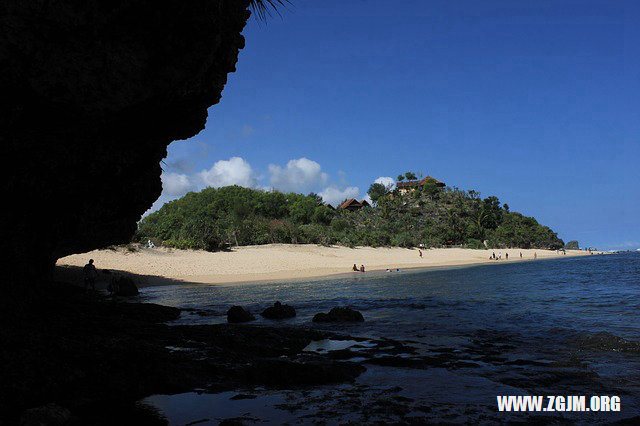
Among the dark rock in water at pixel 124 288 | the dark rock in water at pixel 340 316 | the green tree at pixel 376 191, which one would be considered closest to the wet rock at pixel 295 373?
the dark rock in water at pixel 340 316

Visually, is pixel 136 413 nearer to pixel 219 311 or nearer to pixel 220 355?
pixel 220 355

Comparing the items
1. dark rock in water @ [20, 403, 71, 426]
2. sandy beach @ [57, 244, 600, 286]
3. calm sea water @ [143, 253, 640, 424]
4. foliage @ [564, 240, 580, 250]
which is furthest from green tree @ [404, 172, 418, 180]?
dark rock in water @ [20, 403, 71, 426]

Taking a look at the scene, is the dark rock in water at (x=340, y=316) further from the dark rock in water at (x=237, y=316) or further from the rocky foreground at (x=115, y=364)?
the rocky foreground at (x=115, y=364)

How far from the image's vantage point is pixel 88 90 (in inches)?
212

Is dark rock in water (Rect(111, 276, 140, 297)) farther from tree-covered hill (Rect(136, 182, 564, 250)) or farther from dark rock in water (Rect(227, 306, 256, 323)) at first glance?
tree-covered hill (Rect(136, 182, 564, 250))

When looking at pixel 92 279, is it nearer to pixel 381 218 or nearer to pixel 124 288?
pixel 124 288

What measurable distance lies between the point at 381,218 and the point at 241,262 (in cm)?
5067

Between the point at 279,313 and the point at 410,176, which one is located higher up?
the point at 410,176

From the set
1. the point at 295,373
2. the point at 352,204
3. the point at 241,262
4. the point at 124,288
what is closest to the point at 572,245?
the point at 352,204

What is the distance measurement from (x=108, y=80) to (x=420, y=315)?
37.8 feet

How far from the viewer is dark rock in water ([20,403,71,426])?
160 inches

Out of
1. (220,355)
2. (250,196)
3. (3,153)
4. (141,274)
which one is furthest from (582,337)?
(250,196)

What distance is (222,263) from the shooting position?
1511 inches

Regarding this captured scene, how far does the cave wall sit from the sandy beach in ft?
80.0
